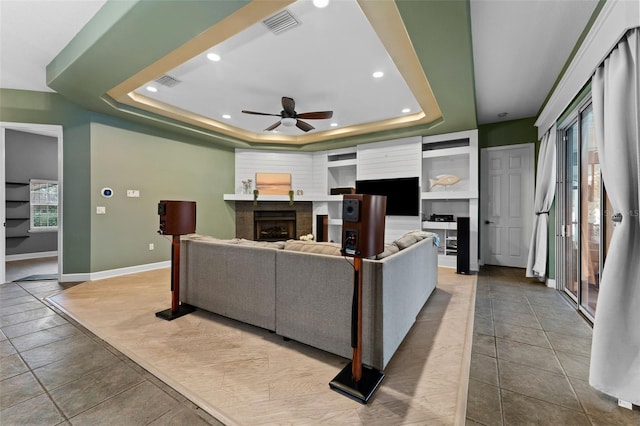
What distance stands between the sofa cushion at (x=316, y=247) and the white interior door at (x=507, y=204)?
4.36 m

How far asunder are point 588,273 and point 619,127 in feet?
6.61

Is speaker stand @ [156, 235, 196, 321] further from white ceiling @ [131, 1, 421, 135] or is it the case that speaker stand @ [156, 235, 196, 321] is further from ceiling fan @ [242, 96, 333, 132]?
white ceiling @ [131, 1, 421, 135]

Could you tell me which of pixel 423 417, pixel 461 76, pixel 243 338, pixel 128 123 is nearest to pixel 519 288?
pixel 461 76

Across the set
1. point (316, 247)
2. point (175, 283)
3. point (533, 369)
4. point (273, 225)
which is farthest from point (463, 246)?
point (175, 283)

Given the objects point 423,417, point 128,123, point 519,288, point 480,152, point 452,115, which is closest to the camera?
point 423,417

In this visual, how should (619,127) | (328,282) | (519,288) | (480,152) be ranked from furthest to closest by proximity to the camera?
(480,152) < (519,288) < (328,282) < (619,127)

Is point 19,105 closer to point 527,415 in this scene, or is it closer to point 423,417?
point 423,417

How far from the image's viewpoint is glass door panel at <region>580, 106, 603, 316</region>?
9.18 ft

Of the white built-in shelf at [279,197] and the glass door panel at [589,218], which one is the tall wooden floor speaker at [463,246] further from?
the white built-in shelf at [279,197]

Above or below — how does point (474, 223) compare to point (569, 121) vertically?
below

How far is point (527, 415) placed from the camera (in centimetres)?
146

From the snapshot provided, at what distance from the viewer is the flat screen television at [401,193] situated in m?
5.29

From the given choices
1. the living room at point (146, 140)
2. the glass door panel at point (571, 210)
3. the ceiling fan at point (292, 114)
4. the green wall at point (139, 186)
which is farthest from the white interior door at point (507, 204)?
the green wall at point (139, 186)

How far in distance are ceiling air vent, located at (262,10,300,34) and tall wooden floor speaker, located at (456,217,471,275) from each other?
385 centimetres
